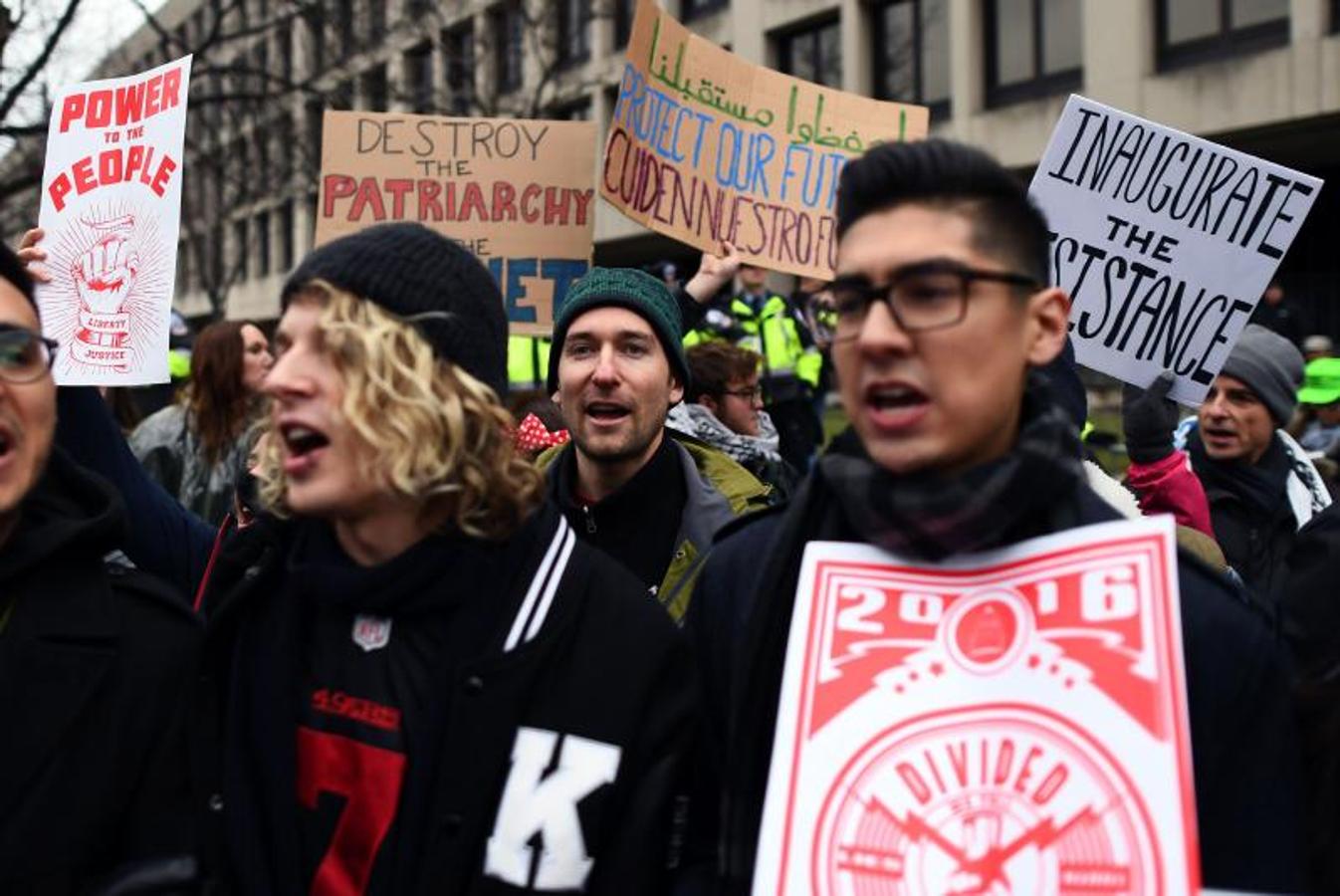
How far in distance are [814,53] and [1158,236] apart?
65.9 ft

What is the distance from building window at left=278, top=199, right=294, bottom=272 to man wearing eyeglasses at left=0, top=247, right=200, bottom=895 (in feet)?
140

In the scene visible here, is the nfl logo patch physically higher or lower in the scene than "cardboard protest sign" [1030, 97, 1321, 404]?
lower

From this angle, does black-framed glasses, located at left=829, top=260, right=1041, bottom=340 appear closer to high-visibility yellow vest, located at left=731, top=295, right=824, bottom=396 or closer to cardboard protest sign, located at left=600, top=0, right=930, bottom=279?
cardboard protest sign, located at left=600, top=0, right=930, bottom=279

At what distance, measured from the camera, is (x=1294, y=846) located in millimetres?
1737

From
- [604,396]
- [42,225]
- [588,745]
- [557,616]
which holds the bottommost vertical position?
[588,745]

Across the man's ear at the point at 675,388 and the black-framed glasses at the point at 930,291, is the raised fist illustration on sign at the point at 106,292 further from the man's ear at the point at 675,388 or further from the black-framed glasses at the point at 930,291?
the black-framed glasses at the point at 930,291

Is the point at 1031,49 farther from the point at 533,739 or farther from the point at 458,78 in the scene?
the point at 533,739

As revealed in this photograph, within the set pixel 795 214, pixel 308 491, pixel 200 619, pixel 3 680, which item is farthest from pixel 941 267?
pixel 795 214

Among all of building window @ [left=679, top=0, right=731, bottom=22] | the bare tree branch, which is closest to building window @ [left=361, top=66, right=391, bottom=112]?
the bare tree branch

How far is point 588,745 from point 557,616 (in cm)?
20

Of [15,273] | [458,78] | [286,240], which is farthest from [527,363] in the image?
[286,240]

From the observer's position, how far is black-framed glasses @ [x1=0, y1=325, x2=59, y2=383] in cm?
214

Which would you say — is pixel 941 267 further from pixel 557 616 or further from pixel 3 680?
pixel 3 680

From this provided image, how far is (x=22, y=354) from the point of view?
85.5 inches
